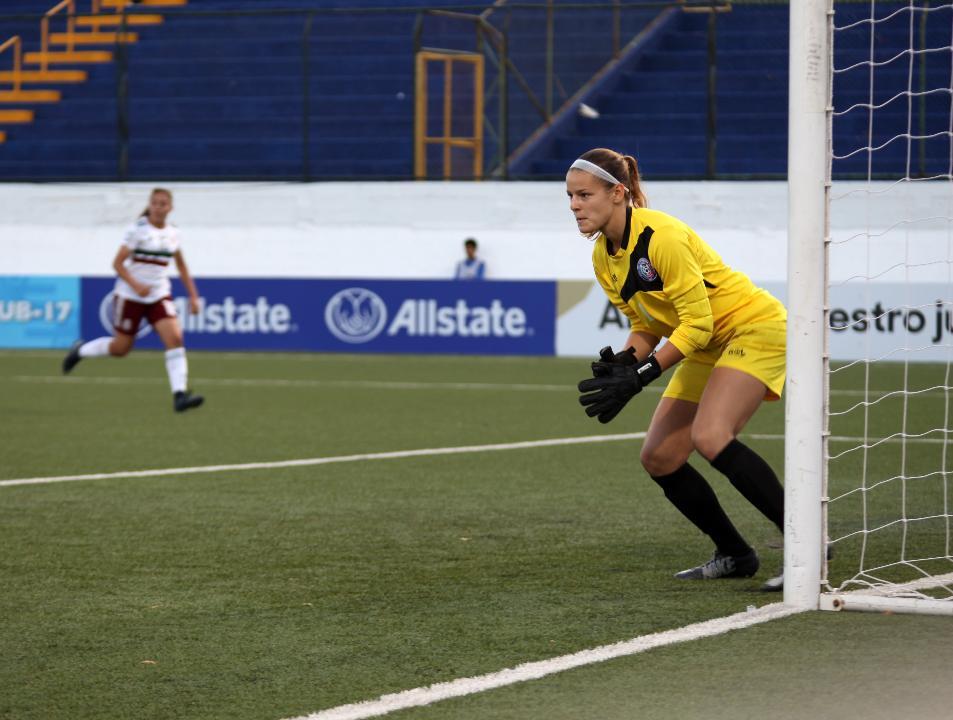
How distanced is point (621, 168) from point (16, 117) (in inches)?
937

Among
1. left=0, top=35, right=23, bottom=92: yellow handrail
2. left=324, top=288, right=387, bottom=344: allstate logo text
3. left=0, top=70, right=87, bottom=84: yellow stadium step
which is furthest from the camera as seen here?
left=0, top=70, right=87, bottom=84: yellow stadium step

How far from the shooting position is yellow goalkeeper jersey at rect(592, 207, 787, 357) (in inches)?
229

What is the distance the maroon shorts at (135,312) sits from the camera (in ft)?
47.4

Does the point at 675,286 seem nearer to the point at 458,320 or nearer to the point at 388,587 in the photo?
the point at 388,587

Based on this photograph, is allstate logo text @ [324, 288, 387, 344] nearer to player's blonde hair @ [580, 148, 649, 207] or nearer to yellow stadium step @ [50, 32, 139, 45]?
yellow stadium step @ [50, 32, 139, 45]

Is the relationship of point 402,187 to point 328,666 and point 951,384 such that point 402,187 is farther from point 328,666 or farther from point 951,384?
point 328,666

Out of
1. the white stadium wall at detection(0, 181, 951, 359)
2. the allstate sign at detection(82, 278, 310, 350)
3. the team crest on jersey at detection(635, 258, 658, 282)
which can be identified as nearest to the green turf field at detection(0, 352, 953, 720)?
the team crest on jersey at detection(635, 258, 658, 282)

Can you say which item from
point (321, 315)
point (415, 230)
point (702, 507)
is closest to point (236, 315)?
point (321, 315)

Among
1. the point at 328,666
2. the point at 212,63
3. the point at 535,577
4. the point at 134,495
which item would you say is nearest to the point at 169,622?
the point at 328,666

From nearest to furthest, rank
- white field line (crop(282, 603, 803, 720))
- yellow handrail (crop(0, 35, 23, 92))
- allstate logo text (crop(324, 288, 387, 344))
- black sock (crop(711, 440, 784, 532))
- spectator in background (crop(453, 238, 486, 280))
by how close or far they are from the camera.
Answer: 1. white field line (crop(282, 603, 803, 720))
2. black sock (crop(711, 440, 784, 532))
3. allstate logo text (crop(324, 288, 387, 344))
4. spectator in background (crop(453, 238, 486, 280))
5. yellow handrail (crop(0, 35, 23, 92))

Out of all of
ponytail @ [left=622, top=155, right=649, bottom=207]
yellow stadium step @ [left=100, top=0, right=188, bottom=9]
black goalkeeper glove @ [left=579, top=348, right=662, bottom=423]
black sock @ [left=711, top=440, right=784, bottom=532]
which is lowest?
black sock @ [left=711, top=440, right=784, bottom=532]

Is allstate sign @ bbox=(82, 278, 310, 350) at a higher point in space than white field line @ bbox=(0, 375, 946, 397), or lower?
higher

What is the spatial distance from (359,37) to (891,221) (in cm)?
878

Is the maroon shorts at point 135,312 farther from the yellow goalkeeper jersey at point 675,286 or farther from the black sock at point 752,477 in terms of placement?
the black sock at point 752,477
